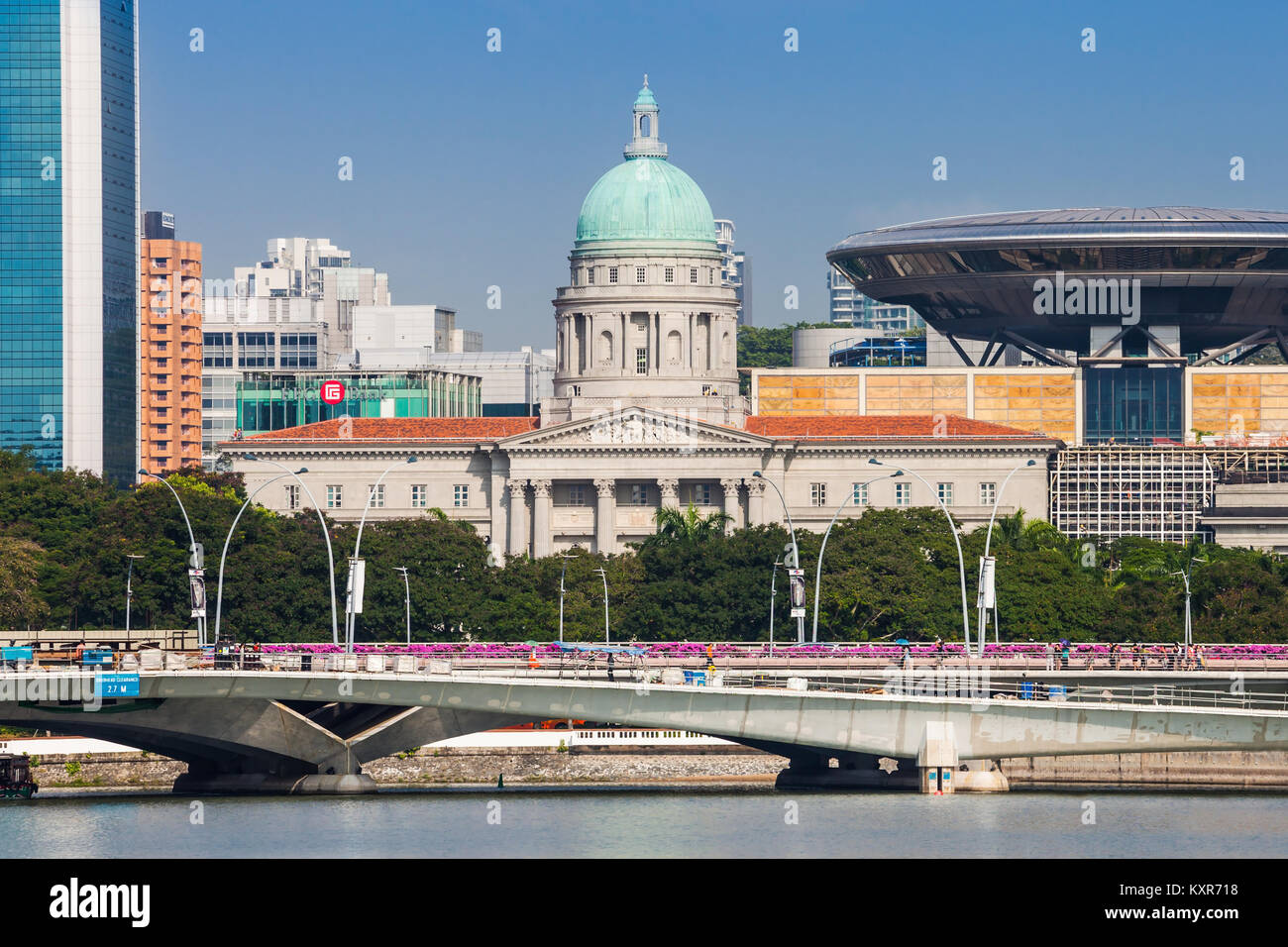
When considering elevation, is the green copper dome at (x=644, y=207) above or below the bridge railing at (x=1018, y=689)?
above

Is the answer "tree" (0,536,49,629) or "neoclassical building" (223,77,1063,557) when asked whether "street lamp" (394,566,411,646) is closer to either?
"tree" (0,536,49,629)

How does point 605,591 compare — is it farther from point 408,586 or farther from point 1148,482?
point 1148,482

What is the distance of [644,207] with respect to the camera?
195000mm

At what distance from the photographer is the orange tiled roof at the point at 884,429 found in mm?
176500

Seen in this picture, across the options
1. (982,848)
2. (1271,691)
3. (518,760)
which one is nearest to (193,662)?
(518,760)

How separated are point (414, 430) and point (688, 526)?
109 feet

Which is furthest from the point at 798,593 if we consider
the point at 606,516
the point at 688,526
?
the point at 606,516

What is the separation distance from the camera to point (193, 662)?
313 ft

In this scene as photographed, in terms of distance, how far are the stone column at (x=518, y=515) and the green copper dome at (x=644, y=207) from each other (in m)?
22.9

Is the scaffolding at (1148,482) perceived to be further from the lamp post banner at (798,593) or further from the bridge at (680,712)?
the bridge at (680,712)

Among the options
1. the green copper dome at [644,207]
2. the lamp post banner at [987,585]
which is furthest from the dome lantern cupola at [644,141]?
the lamp post banner at [987,585]

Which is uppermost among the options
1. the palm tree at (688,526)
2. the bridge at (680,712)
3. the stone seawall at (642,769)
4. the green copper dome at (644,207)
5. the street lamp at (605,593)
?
the green copper dome at (644,207)

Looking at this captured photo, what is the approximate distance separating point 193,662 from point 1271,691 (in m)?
41.0

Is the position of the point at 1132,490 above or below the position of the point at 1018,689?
→ above
